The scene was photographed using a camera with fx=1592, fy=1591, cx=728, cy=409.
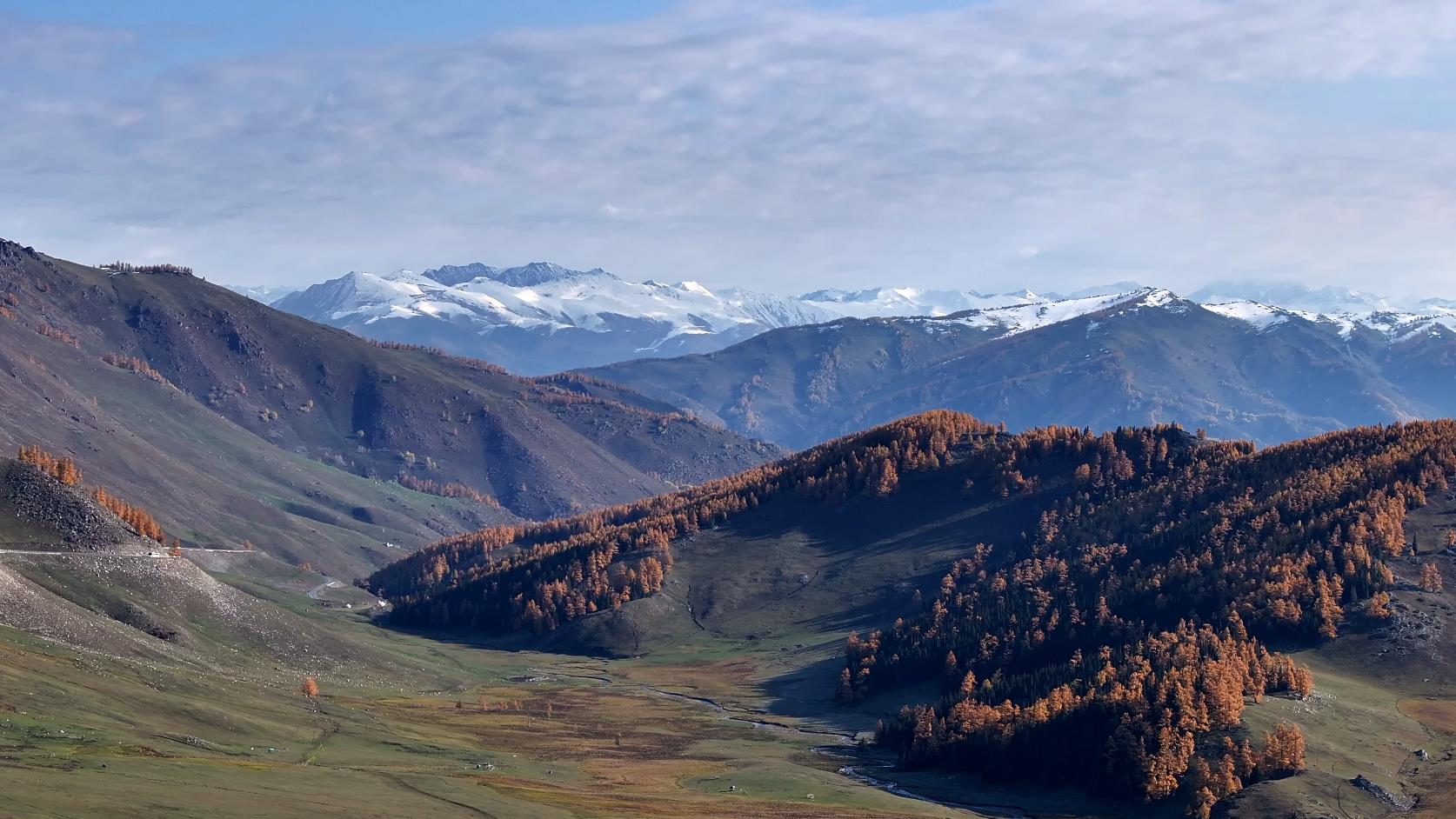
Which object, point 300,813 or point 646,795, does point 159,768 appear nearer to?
point 300,813

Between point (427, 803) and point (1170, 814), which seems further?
point (1170, 814)

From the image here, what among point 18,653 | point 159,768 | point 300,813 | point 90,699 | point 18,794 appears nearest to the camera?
point 18,794

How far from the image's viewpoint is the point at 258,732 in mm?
192625

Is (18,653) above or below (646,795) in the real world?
above

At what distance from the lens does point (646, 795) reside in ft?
628

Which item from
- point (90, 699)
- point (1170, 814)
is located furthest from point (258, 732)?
point (1170, 814)

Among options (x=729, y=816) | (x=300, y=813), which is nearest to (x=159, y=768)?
(x=300, y=813)

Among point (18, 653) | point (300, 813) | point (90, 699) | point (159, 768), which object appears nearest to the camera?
point (300, 813)

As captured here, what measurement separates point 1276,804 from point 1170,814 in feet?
42.3

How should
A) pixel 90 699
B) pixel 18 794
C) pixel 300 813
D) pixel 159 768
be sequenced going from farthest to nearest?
pixel 90 699 → pixel 159 768 → pixel 300 813 → pixel 18 794

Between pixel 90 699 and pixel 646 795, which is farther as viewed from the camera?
pixel 646 795

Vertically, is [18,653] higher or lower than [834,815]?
higher

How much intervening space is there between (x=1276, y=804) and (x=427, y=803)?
339 ft

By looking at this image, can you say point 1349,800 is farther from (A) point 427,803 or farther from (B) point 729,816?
(A) point 427,803
